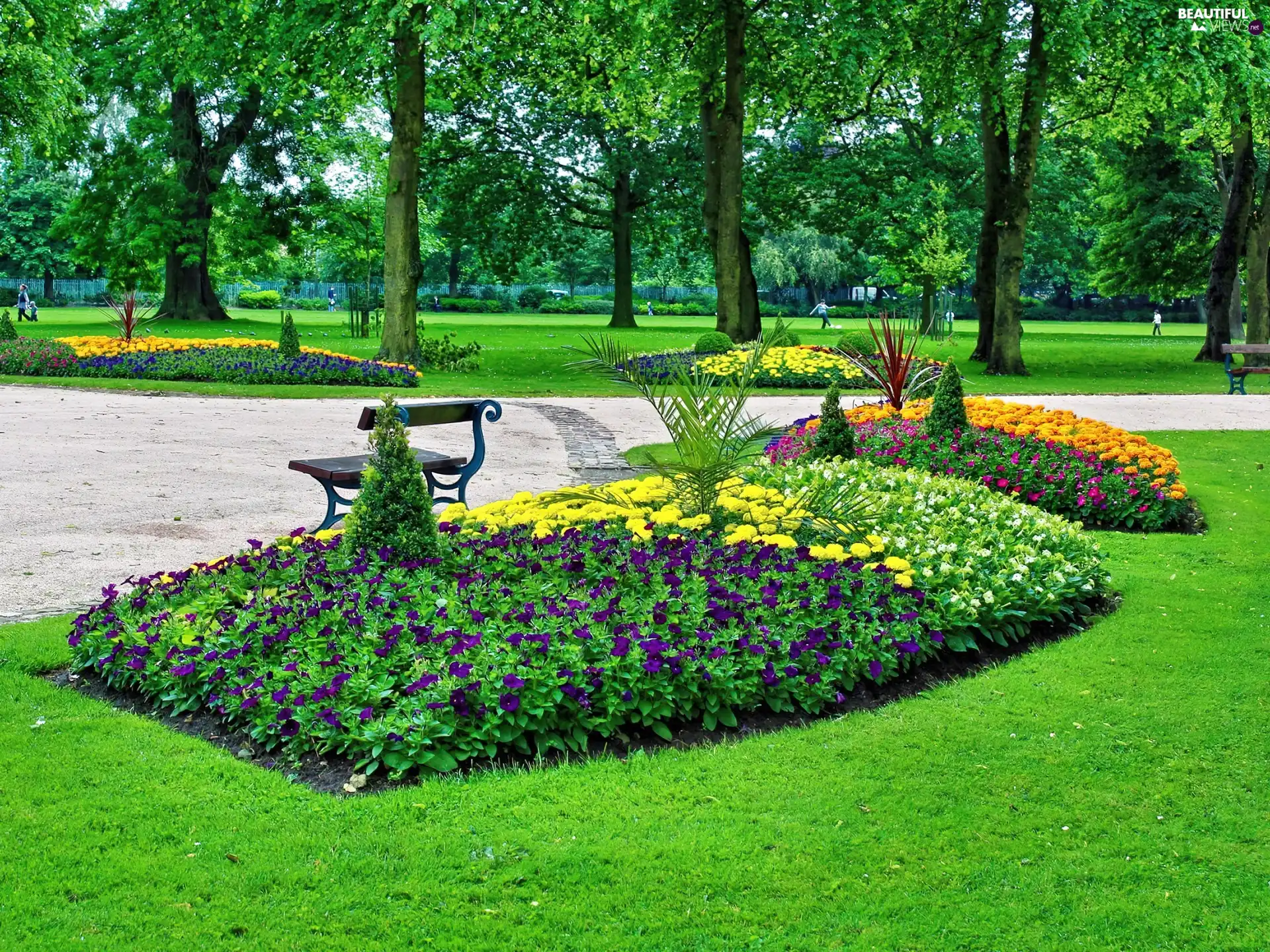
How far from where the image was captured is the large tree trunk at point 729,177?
20.6 metres

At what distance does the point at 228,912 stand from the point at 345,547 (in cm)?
260

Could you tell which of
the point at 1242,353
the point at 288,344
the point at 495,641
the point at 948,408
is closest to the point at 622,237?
the point at 288,344

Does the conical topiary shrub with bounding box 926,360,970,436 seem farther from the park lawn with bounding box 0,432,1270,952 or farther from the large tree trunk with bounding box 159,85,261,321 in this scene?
the large tree trunk with bounding box 159,85,261,321

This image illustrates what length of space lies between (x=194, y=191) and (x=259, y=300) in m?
27.8

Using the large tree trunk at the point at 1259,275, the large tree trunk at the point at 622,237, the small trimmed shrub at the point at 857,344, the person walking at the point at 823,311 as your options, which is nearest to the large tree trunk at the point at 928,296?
the person walking at the point at 823,311

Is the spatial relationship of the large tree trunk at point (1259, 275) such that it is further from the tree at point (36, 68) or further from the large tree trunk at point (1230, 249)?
the tree at point (36, 68)

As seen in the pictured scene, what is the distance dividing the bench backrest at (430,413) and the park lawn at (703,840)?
2648 millimetres

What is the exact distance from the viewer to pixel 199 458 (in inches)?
401

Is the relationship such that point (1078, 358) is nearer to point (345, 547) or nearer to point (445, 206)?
point (445, 206)

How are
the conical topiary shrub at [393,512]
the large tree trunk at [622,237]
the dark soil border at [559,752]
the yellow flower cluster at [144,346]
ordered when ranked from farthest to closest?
1. the large tree trunk at [622,237]
2. the yellow flower cluster at [144,346]
3. the conical topiary shrub at [393,512]
4. the dark soil border at [559,752]

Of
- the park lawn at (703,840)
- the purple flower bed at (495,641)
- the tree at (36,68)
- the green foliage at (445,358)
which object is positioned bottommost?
the park lawn at (703,840)

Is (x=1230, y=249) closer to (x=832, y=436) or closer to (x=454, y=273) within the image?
(x=832, y=436)

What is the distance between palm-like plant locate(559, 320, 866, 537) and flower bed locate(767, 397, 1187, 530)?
2.68m

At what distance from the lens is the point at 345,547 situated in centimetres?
551
